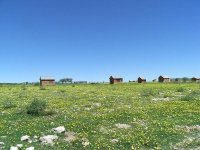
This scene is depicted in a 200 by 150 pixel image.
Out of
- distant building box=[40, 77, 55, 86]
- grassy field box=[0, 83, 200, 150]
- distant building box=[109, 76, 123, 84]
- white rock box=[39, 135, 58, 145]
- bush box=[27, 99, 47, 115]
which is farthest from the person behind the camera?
distant building box=[109, 76, 123, 84]

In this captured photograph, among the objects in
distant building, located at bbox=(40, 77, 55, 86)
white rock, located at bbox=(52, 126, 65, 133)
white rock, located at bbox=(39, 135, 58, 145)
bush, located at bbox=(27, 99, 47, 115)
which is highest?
distant building, located at bbox=(40, 77, 55, 86)

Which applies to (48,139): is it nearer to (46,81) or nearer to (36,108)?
(36,108)

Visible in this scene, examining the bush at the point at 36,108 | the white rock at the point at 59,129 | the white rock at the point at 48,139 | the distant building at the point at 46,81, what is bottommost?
the white rock at the point at 48,139

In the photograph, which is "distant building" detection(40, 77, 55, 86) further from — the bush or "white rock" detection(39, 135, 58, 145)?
"white rock" detection(39, 135, 58, 145)

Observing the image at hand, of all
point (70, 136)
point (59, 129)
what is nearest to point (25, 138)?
point (59, 129)

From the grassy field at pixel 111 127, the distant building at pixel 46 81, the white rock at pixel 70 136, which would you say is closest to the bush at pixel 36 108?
the grassy field at pixel 111 127

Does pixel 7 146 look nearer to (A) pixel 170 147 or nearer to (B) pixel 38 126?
(B) pixel 38 126

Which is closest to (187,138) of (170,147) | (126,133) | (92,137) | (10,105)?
(170,147)

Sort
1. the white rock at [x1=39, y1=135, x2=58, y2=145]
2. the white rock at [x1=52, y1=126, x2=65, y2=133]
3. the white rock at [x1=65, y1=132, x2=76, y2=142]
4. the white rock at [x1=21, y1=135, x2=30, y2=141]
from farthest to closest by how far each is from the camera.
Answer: the white rock at [x1=52, y1=126, x2=65, y2=133] < the white rock at [x1=65, y1=132, x2=76, y2=142] < the white rock at [x1=21, y1=135, x2=30, y2=141] < the white rock at [x1=39, y1=135, x2=58, y2=145]

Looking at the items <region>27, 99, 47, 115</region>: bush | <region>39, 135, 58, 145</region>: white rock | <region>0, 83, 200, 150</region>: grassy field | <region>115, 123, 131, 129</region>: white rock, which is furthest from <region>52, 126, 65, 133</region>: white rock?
<region>27, 99, 47, 115</region>: bush

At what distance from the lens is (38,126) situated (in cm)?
2331

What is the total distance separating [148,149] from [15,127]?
9191 mm

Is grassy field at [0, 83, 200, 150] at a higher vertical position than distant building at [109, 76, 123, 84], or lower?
lower

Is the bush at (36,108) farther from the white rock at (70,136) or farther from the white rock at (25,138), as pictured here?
the white rock at (25,138)
